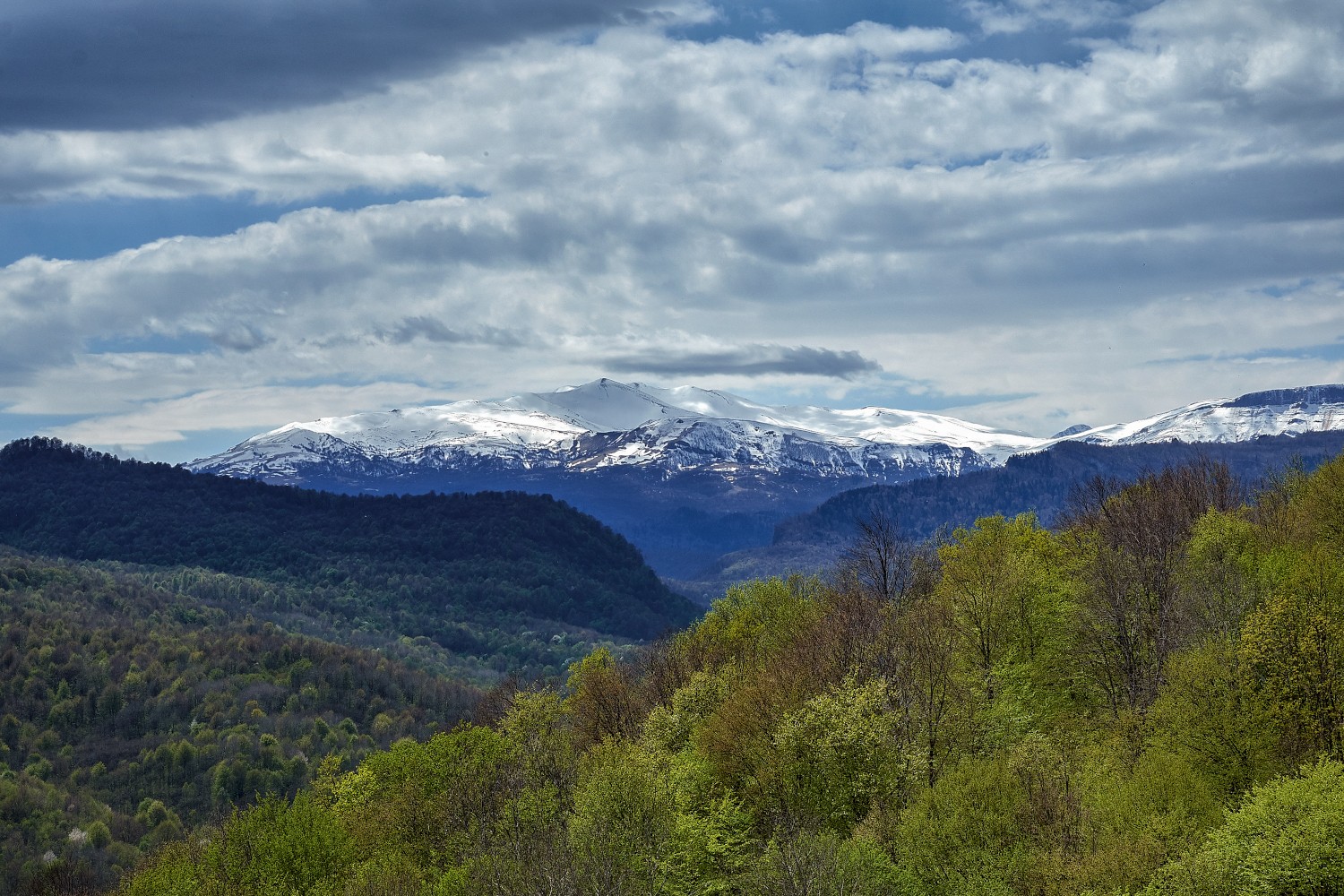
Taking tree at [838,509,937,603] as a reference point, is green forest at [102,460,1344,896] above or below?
below

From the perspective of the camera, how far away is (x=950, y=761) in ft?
225

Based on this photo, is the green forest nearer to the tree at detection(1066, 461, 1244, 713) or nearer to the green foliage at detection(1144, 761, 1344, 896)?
the green foliage at detection(1144, 761, 1344, 896)

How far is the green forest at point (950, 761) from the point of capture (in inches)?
2104

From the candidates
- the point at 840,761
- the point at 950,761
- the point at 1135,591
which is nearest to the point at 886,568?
the point at 1135,591

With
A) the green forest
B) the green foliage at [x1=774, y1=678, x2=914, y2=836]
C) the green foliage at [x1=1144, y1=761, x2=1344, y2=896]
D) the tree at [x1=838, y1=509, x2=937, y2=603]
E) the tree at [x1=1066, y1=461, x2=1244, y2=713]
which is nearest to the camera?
the green foliage at [x1=1144, y1=761, x2=1344, y2=896]

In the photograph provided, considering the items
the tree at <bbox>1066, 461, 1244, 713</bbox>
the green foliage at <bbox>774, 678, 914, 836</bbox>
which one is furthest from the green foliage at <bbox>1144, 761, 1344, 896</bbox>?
the tree at <bbox>1066, 461, 1244, 713</bbox>

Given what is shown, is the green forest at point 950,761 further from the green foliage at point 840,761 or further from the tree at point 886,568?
the tree at point 886,568

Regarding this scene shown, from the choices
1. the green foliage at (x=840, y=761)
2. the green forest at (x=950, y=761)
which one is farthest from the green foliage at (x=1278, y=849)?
the green foliage at (x=840, y=761)

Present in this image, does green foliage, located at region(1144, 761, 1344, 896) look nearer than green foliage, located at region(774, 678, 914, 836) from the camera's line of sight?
Yes

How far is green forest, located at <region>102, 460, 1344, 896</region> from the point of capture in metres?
53.4

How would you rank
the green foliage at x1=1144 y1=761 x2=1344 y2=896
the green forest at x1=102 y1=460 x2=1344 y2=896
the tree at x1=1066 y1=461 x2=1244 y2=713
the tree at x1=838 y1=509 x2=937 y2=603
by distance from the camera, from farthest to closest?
1. the tree at x1=838 y1=509 x2=937 y2=603
2. the tree at x1=1066 y1=461 x2=1244 y2=713
3. the green forest at x1=102 y1=460 x2=1344 y2=896
4. the green foliage at x1=1144 y1=761 x2=1344 y2=896

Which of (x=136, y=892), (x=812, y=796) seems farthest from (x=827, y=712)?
(x=136, y=892)

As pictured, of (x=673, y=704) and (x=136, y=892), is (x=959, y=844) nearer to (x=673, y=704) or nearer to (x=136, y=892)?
(x=673, y=704)

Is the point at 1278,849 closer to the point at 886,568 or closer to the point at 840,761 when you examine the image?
the point at 840,761
